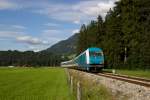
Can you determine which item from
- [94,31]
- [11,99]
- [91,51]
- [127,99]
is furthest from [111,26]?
[127,99]

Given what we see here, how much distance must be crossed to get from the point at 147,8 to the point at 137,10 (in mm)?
2332

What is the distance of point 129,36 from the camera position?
89.2 meters

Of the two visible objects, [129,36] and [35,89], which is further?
[129,36]

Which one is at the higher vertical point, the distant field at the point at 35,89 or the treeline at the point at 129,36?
the treeline at the point at 129,36

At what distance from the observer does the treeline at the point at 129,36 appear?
7488cm

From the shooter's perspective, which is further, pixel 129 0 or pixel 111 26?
pixel 111 26

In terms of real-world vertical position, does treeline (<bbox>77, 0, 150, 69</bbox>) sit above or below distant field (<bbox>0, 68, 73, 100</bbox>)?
above

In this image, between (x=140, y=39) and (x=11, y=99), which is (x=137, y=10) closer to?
(x=140, y=39)

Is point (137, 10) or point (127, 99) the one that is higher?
point (137, 10)

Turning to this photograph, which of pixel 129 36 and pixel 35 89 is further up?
pixel 129 36

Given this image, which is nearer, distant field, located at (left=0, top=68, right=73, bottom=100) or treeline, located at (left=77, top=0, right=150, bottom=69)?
distant field, located at (left=0, top=68, right=73, bottom=100)

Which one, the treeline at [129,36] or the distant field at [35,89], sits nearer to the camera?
the distant field at [35,89]

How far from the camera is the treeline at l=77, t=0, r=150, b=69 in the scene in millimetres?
74875

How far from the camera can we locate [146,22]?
283 feet
